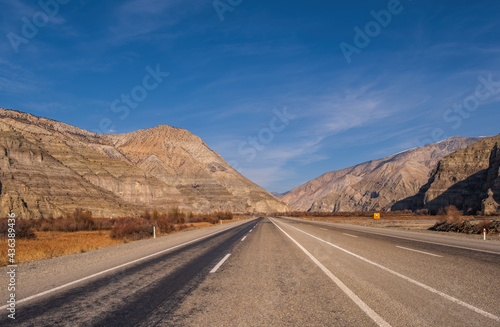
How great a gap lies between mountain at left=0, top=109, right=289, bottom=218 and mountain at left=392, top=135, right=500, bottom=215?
66.3 metres

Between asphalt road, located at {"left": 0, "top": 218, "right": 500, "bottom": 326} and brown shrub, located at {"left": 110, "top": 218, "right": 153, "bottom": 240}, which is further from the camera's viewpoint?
brown shrub, located at {"left": 110, "top": 218, "right": 153, "bottom": 240}

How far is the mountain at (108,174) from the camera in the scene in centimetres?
5112

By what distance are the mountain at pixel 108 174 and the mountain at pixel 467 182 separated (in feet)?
218

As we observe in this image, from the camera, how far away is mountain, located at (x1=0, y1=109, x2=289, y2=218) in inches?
2013

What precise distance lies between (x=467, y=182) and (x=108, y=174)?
97.4 m

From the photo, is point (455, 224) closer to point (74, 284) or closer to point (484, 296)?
point (484, 296)

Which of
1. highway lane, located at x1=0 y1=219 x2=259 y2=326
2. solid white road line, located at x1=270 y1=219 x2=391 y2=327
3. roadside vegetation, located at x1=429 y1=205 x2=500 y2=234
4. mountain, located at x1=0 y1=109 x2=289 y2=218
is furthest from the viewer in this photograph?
mountain, located at x1=0 y1=109 x2=289 y2=218

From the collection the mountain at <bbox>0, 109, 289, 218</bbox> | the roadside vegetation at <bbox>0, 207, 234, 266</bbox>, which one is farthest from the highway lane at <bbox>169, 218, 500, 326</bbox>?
the mountain at <bbox>0, 109, 289, 218</bbox>

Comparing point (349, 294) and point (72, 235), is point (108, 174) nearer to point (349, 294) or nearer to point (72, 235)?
point (72, 235)

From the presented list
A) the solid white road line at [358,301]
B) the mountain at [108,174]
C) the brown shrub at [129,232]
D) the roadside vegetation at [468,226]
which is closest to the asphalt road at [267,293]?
the solid white road line at [358,301]

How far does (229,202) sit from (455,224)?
92916 mm

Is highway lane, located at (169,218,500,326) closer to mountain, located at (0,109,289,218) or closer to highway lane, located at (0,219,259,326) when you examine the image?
highway lane, located at (0,219,259,326)

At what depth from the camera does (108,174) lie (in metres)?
73.0

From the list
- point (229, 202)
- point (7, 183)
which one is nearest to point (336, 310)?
point (7, 183)
